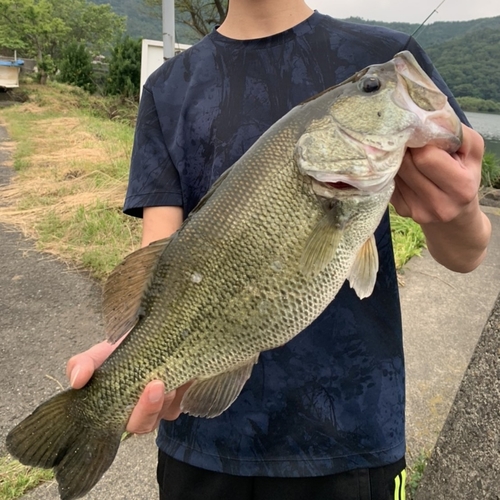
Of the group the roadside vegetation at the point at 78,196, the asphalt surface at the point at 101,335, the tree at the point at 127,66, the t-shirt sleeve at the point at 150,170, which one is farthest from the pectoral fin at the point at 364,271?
the tree at the point at 127,66

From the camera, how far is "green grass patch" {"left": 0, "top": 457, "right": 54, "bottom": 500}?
253cm

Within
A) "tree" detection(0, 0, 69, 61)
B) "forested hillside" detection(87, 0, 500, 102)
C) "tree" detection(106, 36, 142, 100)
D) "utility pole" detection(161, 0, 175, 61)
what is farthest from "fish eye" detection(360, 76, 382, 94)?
"tree" detection(0, 0, 69, 61)

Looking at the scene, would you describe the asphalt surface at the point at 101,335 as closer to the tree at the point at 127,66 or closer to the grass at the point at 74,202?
the grass at the point at 74,202

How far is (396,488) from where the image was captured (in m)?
1.66

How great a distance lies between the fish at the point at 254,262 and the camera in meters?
1.33

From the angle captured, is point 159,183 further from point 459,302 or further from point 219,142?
point 459,302

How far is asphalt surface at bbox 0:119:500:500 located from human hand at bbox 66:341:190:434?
4.48ft

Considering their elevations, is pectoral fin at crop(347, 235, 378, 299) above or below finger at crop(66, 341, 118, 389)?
above

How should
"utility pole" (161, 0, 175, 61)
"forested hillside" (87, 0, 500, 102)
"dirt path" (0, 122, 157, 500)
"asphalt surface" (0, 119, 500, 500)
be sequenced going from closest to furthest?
1. "dirt path" (0, 122, 157, 500)
2. "asphalt surface" (0, 119, 500, 500)
3. "forested hillside" (87, 0, 500, 102)
4. "utility pole" (161, 0, 175, 61)

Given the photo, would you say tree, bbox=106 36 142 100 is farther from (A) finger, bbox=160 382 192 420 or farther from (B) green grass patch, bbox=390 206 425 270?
(A) finger, bbox=160 382 192 420

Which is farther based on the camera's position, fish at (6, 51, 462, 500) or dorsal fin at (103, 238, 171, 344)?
dorsal fin at (103, 238, 171, 344)

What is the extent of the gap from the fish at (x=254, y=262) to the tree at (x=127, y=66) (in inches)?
930

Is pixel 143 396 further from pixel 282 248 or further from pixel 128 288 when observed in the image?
pixel 282 248

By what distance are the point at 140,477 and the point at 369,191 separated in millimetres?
2263
